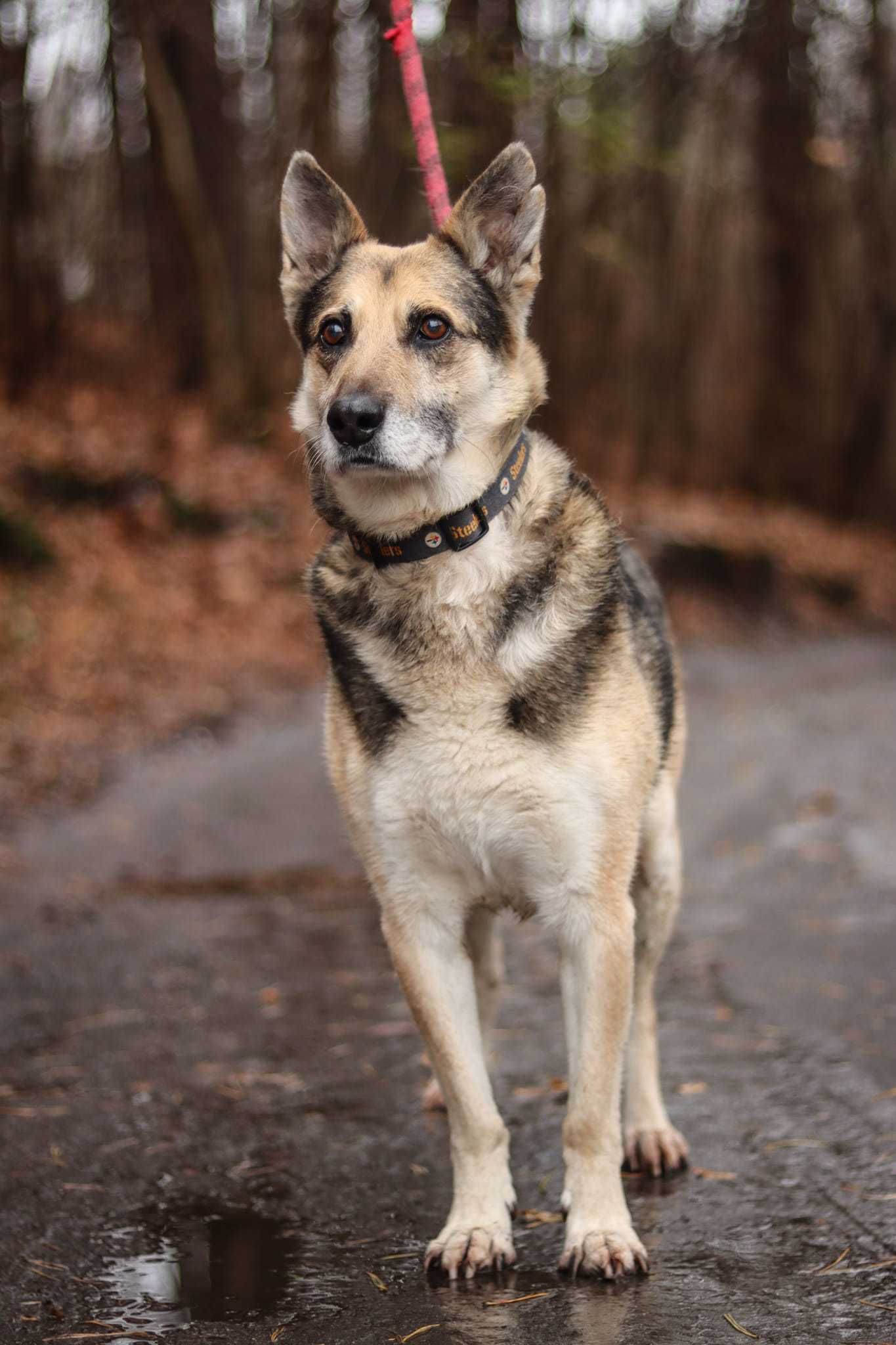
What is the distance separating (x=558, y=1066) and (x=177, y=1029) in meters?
1.53

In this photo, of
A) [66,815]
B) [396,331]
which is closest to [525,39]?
[66,815]

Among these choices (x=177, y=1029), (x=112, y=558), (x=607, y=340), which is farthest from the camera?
(x=607, y=340)

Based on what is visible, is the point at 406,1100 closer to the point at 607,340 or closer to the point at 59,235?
the point at 59,235

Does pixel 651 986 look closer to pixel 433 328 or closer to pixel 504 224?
pixel 433 328

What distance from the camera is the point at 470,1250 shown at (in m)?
3.19

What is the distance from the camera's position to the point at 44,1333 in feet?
9.51

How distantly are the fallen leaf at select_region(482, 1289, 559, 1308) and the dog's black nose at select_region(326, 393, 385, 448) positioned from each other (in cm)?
202

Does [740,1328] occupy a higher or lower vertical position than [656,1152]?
higher

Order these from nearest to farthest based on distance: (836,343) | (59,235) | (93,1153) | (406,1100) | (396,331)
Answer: (396,331)
(93,1153)
(406,1100)
(59,235)
(836,343)

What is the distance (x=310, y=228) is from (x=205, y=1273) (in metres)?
2.78

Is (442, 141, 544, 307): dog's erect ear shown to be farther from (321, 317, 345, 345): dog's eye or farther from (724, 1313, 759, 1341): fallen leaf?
(724, 1313, 759, 1341): fallen leaf

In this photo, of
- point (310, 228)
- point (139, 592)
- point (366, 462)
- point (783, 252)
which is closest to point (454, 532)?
point (366, 462)

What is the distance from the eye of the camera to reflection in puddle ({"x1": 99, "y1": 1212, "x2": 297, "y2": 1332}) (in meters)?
3.00

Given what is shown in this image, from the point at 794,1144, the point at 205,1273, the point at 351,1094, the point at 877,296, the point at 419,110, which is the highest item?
the point at 419,110
